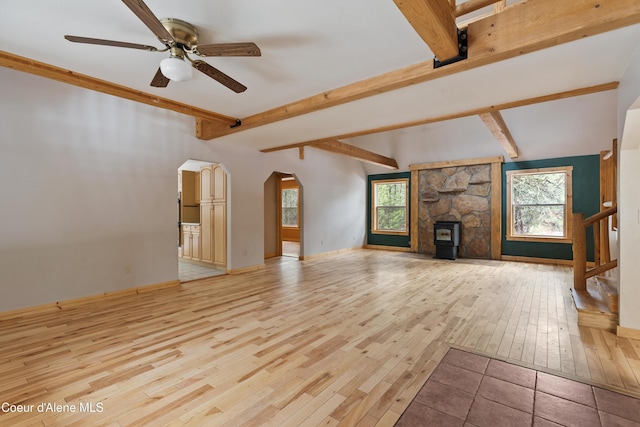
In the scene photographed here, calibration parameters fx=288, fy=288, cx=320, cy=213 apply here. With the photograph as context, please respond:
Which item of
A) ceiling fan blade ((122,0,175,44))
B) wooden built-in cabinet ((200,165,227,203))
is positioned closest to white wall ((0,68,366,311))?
wooden built-in cabinet ((200,165,227,203))

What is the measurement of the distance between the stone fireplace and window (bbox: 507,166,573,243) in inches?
14.7

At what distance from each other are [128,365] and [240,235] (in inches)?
137

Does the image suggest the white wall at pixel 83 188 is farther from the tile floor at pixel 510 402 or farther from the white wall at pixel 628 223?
the white wall at pixel 628 223

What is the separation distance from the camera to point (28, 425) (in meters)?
1.61

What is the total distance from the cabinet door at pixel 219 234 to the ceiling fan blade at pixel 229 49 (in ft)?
12.4

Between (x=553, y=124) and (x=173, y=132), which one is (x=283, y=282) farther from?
(x=553, y=124)

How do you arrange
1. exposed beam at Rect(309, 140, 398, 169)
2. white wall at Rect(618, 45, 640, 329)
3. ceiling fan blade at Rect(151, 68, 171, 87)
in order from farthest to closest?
exposed beam at Rect(309, 140, 398, 169) < white wall at Rect(618, 45, 640, 329) < ceiling fan blade at Rect(151, 68, 171, 87)

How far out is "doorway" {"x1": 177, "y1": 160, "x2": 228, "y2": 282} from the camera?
5750 millimetres

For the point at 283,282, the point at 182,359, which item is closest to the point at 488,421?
the point at 182,359

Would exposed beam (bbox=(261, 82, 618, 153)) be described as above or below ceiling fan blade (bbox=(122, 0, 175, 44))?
above

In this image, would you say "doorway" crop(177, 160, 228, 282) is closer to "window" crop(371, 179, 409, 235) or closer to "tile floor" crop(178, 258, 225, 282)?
"tile floor" crop(178, 258, 225, 282)

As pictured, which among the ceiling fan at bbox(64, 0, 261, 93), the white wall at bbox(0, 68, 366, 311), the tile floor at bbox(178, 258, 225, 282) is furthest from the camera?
the tile floor at bbox(178, 258, 225, 282)

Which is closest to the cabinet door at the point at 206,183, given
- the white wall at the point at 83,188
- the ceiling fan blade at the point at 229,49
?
the white wall at the point at 83,188

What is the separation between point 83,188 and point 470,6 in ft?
15.1
